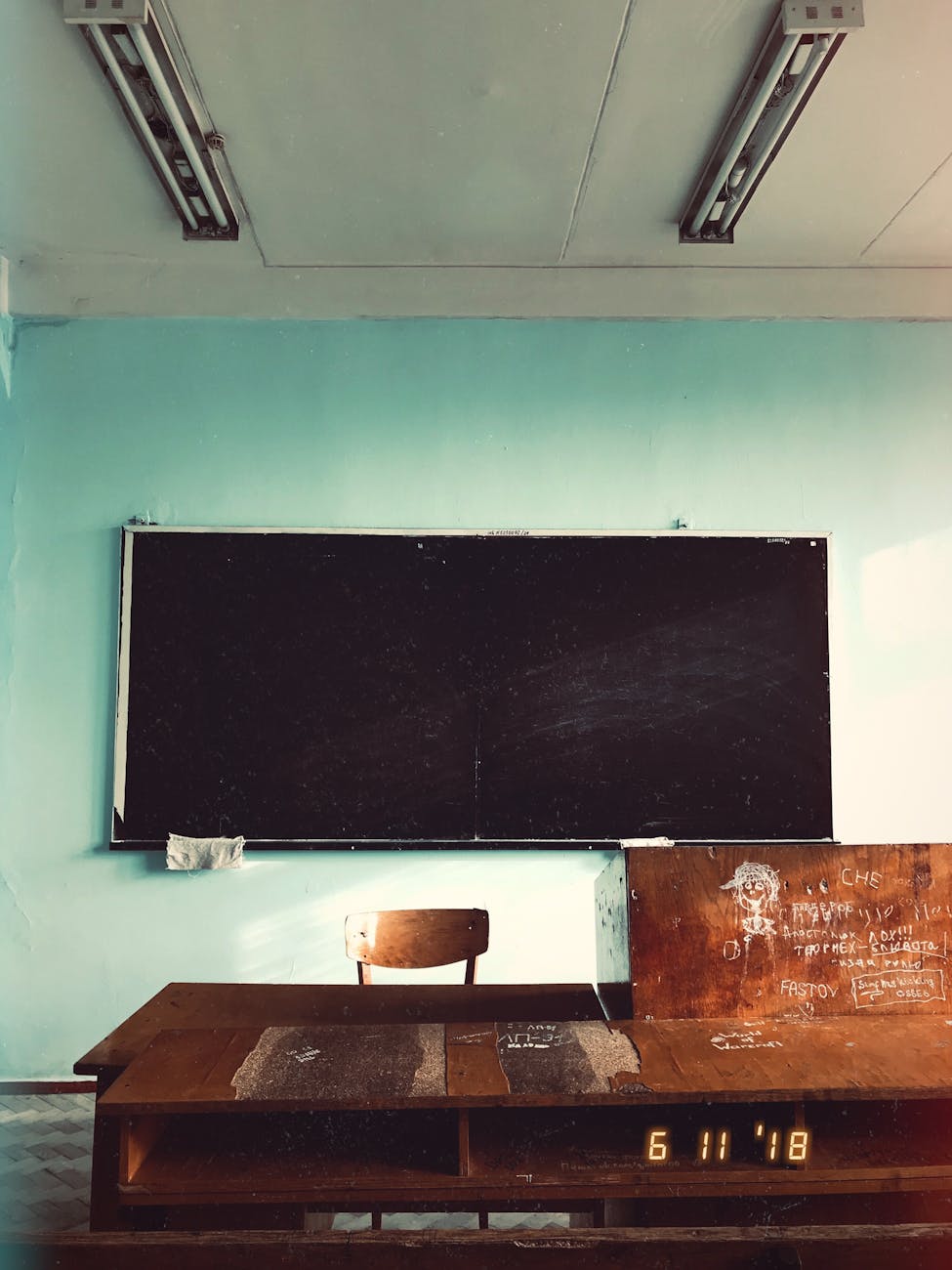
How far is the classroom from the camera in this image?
336 centimetres

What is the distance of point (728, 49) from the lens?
2447mm

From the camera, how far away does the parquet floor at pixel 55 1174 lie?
2.48 m

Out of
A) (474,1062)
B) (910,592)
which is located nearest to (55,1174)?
(474,1062)

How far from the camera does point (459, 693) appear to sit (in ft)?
11.2

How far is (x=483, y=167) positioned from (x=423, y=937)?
2.29 metres

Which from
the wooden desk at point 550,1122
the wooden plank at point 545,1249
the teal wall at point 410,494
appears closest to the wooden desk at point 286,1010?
the wooden desk at point 550,1122

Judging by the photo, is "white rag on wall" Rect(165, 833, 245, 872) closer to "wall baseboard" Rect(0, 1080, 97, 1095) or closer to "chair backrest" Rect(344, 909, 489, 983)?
"wall baseboard" Rect(0, 1080, 97, 1095)

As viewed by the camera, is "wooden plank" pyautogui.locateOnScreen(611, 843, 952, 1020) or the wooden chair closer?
"wooden plank" pyautogui.locateOnScreen(611, 843, 952, 1020)

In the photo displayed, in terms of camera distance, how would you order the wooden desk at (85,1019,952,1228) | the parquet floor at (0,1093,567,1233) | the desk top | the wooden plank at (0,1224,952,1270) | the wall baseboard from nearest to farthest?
the wooden plank at (0,1224,952,1270)
the wooden desk at (85,1019,952,1228)
the desk top
the parquet floor at (0,1093,567,1233)
the wall baseboard

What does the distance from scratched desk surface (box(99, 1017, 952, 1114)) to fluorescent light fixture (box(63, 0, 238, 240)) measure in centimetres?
227

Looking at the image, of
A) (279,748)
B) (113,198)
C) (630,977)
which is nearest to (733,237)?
(113,198)

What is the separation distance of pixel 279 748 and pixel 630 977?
77.7 inches

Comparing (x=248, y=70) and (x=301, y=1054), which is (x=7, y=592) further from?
(x=301, y=1054)

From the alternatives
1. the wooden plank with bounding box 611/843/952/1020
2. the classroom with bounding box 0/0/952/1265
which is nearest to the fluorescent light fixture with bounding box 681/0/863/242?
the classroom with bounding box 0/0/952/1265
